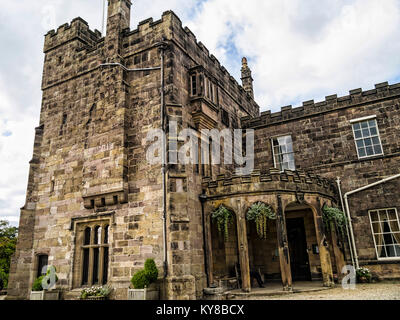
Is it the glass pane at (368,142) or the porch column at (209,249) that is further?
the glass pane at (368,142)

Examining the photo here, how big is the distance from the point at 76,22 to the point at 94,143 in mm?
6774

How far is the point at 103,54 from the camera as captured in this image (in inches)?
573

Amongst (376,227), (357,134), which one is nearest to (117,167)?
(357,134)

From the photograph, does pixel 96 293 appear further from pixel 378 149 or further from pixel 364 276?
pixel 378 149

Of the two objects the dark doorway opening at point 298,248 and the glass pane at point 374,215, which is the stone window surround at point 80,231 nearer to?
the dark doorway opening at point 298,248

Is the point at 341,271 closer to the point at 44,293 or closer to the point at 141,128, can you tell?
the point at 141,128

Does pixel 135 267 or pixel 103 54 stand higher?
pixel 103 54

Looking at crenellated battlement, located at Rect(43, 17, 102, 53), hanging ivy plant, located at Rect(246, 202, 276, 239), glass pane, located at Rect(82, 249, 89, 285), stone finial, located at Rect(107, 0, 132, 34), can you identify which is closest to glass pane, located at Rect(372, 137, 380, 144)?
hanging ivy plant, located at Rect(246, 202, 276, 239)

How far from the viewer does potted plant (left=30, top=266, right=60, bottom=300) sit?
38.8ft

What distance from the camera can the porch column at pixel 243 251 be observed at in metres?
11.0

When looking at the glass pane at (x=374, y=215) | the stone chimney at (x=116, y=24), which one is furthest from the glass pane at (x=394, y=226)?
the stone chimney at (x=116, y=24)

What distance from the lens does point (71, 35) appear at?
1588cm

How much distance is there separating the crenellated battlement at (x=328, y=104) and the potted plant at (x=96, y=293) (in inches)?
419

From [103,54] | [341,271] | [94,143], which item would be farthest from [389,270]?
[103,54]
